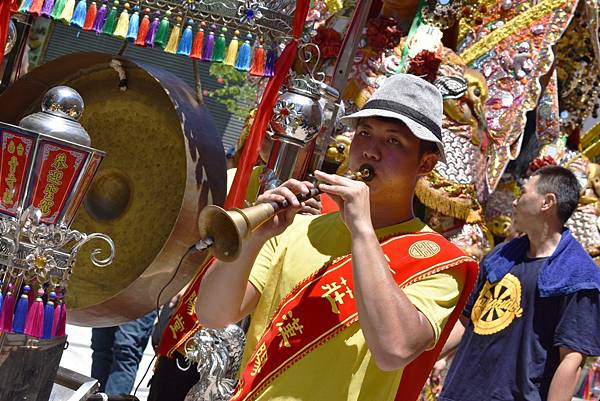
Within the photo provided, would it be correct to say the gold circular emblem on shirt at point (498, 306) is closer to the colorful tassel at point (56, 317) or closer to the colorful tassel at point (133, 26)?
the colorful tassel at point (133, 26)

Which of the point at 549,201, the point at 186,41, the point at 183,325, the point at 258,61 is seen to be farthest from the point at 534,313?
the point at 186,41

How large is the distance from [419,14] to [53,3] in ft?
7.25

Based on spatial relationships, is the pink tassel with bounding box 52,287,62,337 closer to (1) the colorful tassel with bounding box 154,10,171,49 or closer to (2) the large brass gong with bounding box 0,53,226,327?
(2) the large brass gong with bounding box 0,53,226,327

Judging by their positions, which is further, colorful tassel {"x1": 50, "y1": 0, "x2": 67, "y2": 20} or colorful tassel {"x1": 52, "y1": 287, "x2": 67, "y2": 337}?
colorful tassel {"x1": 50, "y1": 0, "x2": 67, "y2": 20}

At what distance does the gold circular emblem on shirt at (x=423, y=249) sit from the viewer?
256cm

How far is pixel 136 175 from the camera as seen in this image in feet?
13.4

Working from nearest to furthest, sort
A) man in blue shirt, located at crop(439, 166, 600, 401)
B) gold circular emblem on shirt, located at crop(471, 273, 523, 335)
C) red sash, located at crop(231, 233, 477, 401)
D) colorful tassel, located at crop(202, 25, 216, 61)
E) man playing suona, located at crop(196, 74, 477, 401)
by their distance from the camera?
man playing suona, located at crop(196, 74, 477, 401) < red sash, located at crop(231, 233, 477, 401) < colorful tassel, located at crop(202, 25, 216, 61) < man in blue shirt, located at crop(439, 166, 600, 401) < gold circular emblem on shirt, located at crop(471, 273, 523, 335)

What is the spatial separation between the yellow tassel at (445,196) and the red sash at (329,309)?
2.62 m

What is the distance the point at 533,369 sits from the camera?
4.21 meters

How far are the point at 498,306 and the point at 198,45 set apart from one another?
1.66 metres

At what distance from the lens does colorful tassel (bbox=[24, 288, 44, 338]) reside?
9.59 ft

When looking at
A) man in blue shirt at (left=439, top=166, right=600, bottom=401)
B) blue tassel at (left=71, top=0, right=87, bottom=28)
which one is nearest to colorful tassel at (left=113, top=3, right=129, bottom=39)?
blue tassel at (left=71, top=0, right=87, bottom=28)

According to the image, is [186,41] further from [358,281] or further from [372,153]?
[358,281]

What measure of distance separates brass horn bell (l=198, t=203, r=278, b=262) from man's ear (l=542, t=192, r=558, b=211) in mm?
2246
